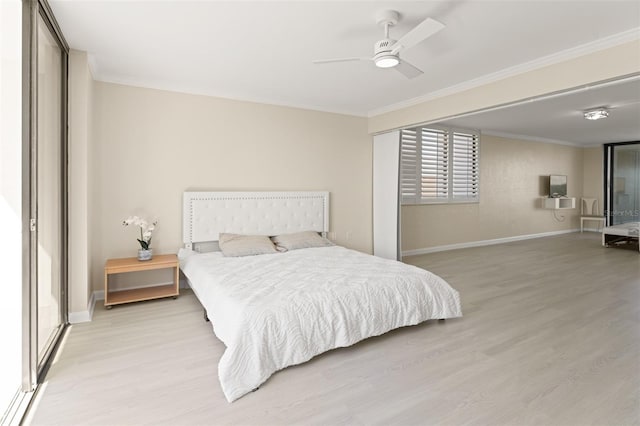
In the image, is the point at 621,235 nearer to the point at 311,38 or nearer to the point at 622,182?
the point at 622,182

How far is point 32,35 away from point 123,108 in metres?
1.81

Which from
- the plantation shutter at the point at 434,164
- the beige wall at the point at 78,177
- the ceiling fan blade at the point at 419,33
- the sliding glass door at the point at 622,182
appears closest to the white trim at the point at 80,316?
the beige wall at the point at 78,177

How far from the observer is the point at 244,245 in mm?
4051

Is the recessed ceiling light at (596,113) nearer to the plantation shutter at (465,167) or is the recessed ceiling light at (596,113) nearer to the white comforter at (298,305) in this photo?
the plantation shutter at (465,167)

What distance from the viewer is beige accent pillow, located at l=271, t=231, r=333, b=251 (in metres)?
4.38

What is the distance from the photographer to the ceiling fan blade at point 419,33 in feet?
7.21

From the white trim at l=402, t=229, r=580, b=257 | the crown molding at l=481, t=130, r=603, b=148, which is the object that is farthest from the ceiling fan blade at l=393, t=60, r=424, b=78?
the crown molding at l=481, t=130, r=603, b=148

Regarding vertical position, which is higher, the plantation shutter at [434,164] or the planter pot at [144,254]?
the plantation shutter at [434,164]

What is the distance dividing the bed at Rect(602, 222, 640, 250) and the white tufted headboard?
6097mm

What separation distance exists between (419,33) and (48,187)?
2.97 m

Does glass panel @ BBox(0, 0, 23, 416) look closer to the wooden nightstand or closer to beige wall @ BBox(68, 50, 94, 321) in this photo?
beige wall @ BBox(68, 50, 94, 321)

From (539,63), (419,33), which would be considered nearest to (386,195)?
(539,63)

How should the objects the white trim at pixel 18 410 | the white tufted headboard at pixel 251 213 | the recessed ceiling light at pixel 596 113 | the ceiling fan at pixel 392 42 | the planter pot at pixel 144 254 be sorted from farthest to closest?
the recessed ceiling light at pixel 596 113 < the white tufted headboard at pixel 251 213 < the planter pot at pixel 144 254 < the ceiling fan at pixel 392 42 < the white trim at pixel 18 410

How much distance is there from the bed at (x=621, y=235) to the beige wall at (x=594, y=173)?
243 cm
